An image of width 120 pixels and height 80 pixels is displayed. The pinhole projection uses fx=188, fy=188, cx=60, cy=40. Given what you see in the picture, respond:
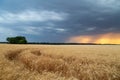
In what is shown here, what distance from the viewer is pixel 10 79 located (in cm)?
789

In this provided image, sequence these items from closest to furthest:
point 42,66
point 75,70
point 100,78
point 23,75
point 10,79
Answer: point 10,79 → point 23,75 → point 100,78 → point 75,70 → point 42,66

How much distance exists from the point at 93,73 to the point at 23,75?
3451 millimetres

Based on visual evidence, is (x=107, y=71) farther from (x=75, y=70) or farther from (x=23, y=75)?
(x=23, y=75)

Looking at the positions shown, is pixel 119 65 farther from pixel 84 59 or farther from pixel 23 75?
pixel 23 75

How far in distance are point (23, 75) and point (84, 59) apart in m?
5.65

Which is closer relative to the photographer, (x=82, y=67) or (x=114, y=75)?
(x=114, y=75)

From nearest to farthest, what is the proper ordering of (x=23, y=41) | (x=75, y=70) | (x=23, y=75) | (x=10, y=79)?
(x=10, y=79) < (x=23, y=75) < (x=75, y=70) < (x=23, y=41)

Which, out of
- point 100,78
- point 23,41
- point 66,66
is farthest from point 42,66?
point 23,41

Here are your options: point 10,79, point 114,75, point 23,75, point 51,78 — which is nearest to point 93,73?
point 114,75

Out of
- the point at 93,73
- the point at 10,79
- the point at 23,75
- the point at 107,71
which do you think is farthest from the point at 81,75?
the point at 10,79

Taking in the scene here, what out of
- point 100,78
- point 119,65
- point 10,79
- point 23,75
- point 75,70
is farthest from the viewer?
point 119,65

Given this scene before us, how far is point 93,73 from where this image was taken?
9.42 m

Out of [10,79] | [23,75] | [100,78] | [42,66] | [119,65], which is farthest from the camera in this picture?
[42,66]

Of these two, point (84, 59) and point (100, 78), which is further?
point (84, 59)
